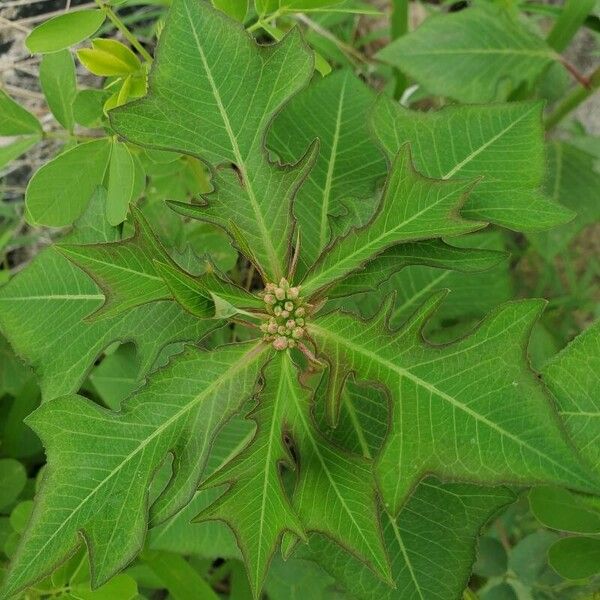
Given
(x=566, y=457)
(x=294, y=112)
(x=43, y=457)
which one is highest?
(x=294, y=112)

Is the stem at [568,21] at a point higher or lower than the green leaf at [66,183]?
higher

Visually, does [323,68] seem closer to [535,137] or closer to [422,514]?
[535,137]

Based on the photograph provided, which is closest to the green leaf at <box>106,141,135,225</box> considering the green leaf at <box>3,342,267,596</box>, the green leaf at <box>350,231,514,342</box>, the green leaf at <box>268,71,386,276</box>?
the green leaf at <box>268,71,386,276</box>

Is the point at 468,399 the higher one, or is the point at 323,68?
the point at 323,68

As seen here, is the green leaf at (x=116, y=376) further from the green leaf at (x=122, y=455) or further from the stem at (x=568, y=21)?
the stem at (x=568, y=21)

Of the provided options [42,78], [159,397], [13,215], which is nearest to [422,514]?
[159,397]

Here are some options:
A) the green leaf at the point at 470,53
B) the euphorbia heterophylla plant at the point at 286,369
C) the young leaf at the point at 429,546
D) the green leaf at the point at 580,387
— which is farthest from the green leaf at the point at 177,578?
the green leaf at the point at 470,53

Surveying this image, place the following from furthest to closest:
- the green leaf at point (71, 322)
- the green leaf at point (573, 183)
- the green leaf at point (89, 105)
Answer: the green leaf at point (573, 183), the green leaf at point (89, 105), the green leaf at point (71, 322)
